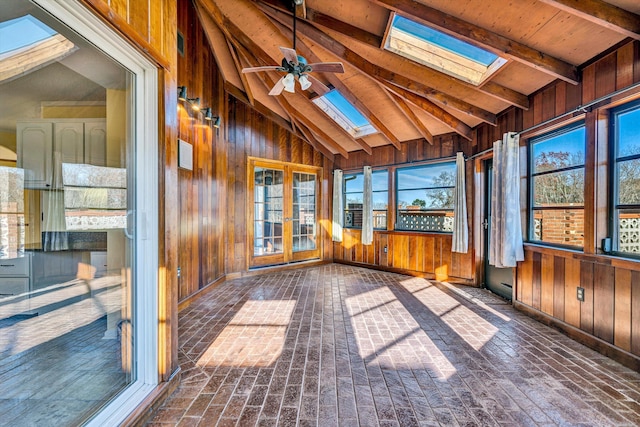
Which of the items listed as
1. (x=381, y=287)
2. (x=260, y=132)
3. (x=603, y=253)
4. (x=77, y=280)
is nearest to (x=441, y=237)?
(x=381, y=287)

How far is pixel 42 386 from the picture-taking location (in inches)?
68.6

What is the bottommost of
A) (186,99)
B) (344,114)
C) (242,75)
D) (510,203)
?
(510,203)

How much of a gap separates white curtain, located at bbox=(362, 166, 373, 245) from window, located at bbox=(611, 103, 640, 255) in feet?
11.9

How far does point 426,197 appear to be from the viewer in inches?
205

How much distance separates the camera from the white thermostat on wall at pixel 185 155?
10.5 ft

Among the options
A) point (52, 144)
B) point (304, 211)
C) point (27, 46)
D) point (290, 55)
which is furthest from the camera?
point (304, 211)

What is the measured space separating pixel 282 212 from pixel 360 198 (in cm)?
178

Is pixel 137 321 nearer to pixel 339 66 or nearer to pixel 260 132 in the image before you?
pixel 339 66

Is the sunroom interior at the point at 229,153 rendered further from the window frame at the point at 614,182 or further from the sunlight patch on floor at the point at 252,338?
the sunlight patch on floor at the point at 252,338

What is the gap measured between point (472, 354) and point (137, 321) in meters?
2.61

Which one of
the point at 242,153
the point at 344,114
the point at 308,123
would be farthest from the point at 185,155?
the point at 344,114

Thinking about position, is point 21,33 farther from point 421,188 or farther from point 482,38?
point 421,188

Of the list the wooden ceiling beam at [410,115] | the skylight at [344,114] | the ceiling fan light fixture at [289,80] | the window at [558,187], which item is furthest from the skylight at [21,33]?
the window at [558,187]

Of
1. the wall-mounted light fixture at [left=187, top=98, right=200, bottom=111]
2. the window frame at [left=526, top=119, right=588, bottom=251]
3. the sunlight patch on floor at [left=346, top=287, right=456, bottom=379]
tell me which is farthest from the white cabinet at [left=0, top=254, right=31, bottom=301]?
the window frame at [left=526, top=119, right=588, bottom=251]
